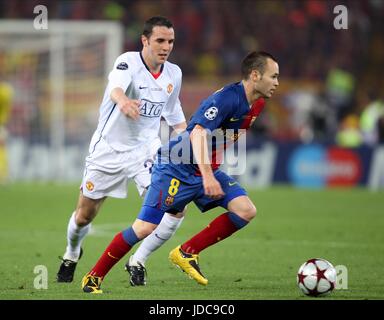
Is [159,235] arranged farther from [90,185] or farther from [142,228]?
[90,185]

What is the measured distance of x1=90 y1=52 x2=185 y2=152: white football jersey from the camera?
26.8 feet

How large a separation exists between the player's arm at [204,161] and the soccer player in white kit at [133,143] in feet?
2.93

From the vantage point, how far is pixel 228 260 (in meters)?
9.96

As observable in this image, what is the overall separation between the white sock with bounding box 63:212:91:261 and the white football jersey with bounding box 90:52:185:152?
27.7 inches

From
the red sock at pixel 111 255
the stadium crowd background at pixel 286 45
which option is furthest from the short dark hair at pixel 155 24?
the stadium crowd background at pixel 286 45

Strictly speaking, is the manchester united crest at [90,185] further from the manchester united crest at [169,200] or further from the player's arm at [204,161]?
the player's arm at [204,161]

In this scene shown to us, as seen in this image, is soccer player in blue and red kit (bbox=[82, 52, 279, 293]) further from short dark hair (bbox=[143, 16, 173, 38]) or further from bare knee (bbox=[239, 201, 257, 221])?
short dark hair (bbox=[143, 16, 173, 38])

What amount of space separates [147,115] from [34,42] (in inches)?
586

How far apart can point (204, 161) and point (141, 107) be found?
1162 millimetres

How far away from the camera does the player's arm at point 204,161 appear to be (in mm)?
7176

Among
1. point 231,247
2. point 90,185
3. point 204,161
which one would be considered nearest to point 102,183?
point 90,185

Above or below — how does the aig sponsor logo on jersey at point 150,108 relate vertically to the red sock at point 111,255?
above

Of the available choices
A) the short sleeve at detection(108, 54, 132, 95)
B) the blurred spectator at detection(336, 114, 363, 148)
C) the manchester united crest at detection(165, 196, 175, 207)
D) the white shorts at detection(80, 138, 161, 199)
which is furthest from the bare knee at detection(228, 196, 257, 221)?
the blurred spectator at detection(336, 114, 363, 148)
